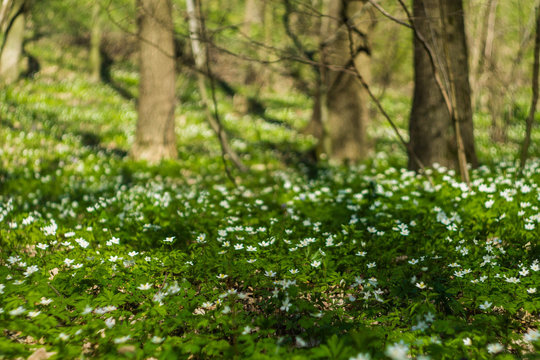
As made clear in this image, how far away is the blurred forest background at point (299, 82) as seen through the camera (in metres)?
4.83

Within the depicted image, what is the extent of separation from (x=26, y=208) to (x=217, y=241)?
2.61 metres

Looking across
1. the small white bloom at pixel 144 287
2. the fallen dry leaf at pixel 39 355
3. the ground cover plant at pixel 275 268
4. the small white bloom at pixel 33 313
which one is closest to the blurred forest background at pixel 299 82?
the ground cover plant at pixel 275 268

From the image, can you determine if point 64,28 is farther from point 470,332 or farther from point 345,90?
point 470,332

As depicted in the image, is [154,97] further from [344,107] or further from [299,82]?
[344,107]

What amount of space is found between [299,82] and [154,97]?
11.0 ft

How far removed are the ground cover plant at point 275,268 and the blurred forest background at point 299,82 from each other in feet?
2.95

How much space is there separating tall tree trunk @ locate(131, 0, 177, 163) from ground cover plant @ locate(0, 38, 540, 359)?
60.3 inches

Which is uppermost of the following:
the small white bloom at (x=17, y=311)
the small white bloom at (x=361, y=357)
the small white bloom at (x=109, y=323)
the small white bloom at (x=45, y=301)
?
the small white bloom at (x=17, y=311)

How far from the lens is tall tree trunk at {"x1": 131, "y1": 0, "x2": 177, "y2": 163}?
7.40 metres

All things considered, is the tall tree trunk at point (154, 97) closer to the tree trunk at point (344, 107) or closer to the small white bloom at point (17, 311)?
the tree trunk at point (344, 107)

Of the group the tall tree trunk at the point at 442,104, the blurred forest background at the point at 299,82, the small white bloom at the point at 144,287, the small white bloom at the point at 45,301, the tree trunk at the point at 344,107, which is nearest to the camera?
the small white bloom at the point at 45,301

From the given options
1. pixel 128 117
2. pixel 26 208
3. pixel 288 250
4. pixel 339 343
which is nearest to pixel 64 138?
pixel 128 117

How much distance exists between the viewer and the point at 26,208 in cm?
455

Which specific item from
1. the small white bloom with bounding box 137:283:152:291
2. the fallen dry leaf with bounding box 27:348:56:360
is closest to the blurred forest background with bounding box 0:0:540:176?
the small white bloom with bounding box 137:283:152:291
